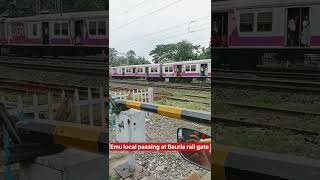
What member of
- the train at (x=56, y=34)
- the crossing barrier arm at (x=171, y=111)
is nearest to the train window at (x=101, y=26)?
the train at (x=56, y=34)

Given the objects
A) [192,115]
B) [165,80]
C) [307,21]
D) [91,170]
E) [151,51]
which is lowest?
[91,170]

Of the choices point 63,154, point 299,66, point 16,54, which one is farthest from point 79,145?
point 299,66

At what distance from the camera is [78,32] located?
247cm

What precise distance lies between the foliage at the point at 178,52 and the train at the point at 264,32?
0.95 feet

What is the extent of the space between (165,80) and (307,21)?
0.91 m

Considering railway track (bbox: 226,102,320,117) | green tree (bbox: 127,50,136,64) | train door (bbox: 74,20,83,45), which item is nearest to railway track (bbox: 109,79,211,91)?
green tree (bbox: 127,50,136,64)

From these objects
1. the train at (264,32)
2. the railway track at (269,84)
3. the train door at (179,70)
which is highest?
the train at (264,32)

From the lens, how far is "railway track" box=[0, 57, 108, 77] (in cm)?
252

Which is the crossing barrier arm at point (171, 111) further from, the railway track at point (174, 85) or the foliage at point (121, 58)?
the foliage at point (121, 58)

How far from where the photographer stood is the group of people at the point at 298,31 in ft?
7.36

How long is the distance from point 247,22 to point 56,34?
4.11 feet

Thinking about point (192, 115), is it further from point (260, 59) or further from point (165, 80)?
point (260, 59)

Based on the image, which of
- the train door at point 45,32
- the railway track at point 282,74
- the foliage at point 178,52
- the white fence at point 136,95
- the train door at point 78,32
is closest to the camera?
the foliage at point 178,52

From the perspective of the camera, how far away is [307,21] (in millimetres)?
2205
